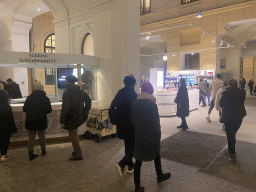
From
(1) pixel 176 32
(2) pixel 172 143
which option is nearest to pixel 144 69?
(1) pixel 176 32

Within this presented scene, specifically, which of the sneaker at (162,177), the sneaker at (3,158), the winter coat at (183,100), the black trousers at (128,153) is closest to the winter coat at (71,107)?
the black trousers at (128,153)

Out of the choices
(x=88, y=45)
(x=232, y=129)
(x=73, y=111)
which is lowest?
(x=232, y=129)

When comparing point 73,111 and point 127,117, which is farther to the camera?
point 73,111

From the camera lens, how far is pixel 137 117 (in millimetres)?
2688

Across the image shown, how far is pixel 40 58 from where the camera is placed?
4930 millimetres

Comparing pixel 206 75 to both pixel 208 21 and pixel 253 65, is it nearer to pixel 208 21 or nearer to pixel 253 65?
pixel 208 21

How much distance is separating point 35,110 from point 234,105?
3869 millimetres

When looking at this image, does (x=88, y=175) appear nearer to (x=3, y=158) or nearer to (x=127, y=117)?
(x=127, y=117)

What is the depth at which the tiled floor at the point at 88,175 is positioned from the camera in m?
3.00

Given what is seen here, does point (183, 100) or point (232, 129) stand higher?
point (183, 100)

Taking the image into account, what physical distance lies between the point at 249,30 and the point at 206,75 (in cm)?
643

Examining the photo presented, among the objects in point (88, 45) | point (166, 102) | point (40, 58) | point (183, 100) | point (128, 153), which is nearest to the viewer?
point (128, 153)

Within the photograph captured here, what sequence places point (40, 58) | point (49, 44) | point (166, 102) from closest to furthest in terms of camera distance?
point (40, 58) < point (166, 102) < point (49, 44)

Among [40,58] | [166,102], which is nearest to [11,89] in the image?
[40,58]
